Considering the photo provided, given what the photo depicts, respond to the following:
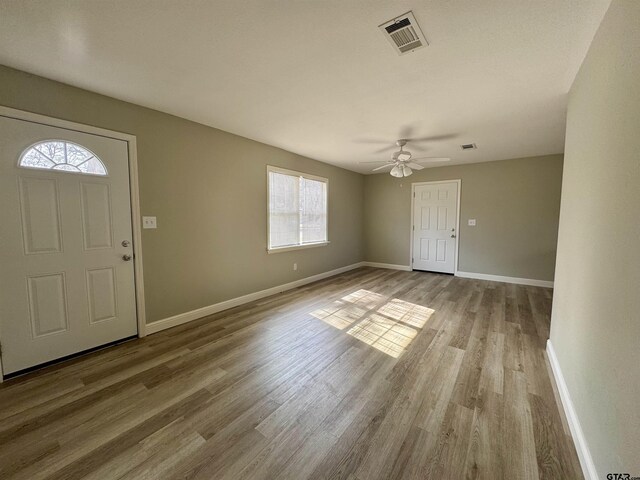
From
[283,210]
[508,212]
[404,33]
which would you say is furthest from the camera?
[508,212]

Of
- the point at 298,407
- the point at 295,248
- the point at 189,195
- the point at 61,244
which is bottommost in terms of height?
the point at 298,407

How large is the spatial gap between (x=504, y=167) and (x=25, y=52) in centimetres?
664

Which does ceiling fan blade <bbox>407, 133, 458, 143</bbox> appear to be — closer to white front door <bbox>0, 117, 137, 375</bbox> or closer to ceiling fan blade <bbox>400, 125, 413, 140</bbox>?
ceiling fan blade <bbox>400, 125, 413, 140</bbox>

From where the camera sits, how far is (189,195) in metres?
3.15

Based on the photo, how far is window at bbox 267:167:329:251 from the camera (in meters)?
4.30

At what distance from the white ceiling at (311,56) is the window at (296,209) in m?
1.37

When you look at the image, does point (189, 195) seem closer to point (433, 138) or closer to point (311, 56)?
point (311, 56)

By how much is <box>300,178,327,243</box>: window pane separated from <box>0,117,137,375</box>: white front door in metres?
2.84

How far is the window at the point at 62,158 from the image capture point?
2.13 metres

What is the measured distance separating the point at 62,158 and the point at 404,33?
299 cm

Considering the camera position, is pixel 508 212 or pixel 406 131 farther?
pixel 508 212

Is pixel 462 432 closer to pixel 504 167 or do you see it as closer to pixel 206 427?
pixel 206 427

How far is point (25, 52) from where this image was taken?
184cm

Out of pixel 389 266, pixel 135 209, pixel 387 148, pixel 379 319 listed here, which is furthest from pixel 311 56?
pixel 389 266
